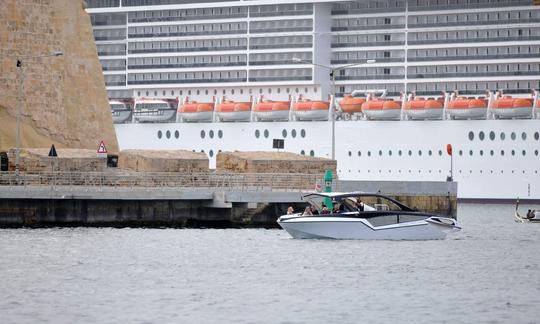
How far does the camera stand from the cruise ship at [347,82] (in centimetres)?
8250

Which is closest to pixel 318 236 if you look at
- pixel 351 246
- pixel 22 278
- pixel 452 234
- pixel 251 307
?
pixel 351 246

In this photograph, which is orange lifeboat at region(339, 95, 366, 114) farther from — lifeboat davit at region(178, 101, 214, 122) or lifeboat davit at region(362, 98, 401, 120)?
lifeboat davit at region(178, 101, 214, 122)

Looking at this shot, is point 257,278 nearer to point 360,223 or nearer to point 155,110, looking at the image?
point 360,223

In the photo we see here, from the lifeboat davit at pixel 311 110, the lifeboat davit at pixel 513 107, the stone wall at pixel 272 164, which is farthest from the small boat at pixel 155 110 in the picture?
the stone wall at pixel 272 164

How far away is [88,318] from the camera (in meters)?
30.7

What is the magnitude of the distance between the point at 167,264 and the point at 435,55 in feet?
151

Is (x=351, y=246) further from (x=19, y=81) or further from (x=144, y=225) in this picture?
(x=19, y=81)

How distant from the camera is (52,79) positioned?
2606 inches

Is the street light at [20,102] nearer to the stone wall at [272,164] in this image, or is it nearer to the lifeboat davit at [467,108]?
the stone wall at [272,164]

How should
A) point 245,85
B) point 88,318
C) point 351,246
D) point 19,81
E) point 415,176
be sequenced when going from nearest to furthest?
point 88,318 < point 351,246 < point 19,81 < point 415,176 < point 245,85

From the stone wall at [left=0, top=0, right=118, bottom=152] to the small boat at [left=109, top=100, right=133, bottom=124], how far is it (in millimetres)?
22777

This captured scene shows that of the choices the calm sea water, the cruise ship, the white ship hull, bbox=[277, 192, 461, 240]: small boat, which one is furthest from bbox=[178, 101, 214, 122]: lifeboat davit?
bbox=[277, 192, 461, 240]: small boat

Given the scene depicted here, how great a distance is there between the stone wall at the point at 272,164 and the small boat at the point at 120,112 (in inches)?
1141

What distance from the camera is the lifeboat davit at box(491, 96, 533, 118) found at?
80688 millimetres
